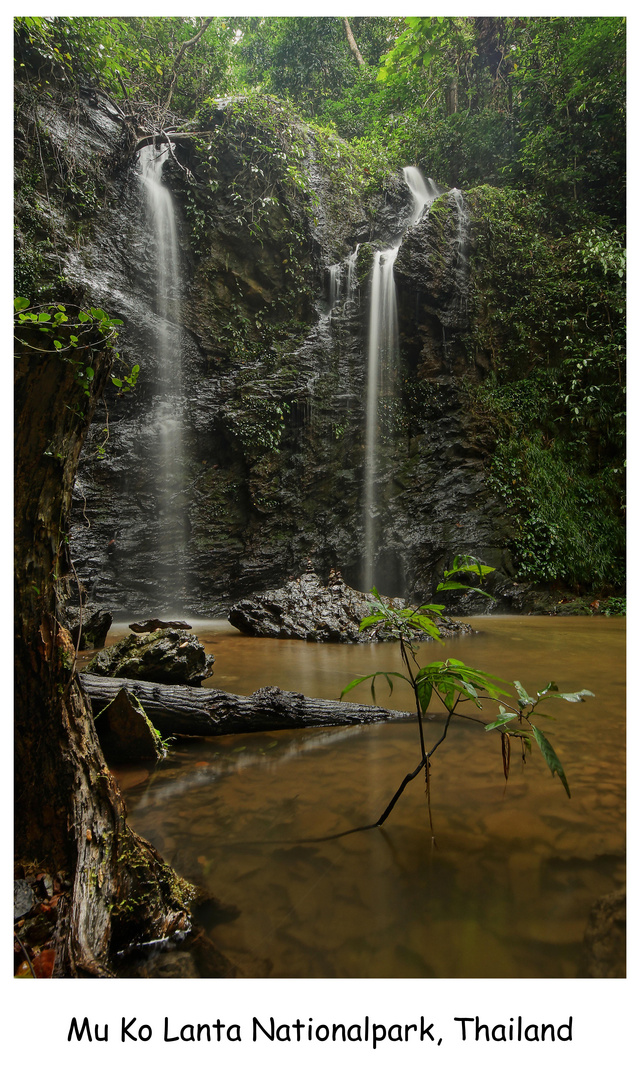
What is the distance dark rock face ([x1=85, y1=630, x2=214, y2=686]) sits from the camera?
120 inches

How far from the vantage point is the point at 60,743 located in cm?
134

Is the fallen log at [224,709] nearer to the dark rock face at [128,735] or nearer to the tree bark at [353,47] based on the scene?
the dark rock face at [128,735]

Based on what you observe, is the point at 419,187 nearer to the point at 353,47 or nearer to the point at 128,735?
the point at 353,47

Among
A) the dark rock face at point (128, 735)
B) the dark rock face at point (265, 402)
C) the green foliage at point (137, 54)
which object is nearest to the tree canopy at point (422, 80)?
the green foliage at point (137, 54)

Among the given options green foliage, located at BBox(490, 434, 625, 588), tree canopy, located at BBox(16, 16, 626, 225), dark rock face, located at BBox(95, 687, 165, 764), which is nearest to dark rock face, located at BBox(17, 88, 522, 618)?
green foliage, located at BBox(490, 434, 625, 588)

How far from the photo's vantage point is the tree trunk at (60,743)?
1.19 m

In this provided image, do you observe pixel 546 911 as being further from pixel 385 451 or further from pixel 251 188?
pixel 251 188

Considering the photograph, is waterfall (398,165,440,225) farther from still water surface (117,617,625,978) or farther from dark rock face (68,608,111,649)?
still water surface (117,617,625,978)

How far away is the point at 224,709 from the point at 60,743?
50.4 inches

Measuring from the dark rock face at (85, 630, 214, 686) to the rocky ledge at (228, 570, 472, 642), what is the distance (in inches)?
94.9

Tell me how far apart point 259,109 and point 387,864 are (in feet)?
38.7

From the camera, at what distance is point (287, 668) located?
4.01 meters

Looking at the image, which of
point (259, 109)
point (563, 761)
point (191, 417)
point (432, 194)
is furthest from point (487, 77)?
point (563, 761)

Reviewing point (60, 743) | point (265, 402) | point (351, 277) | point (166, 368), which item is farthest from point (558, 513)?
point (60, 743)
